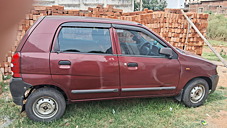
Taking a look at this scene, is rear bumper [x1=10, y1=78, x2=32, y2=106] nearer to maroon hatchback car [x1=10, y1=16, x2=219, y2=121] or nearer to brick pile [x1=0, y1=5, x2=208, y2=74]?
maroon hatchback car [x1=10, y1=16, x2=219, y2=121]

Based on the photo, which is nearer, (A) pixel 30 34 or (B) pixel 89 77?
(A) pixel 30 34

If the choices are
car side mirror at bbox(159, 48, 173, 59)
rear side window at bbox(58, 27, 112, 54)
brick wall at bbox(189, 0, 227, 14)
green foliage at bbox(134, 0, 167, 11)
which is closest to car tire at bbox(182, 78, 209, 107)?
car side mirror at bbox(159, 48, 173, 59)

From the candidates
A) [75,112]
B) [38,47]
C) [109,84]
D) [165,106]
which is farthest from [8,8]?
[165,106]

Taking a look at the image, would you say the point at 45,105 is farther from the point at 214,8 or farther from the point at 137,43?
the point at 214,8

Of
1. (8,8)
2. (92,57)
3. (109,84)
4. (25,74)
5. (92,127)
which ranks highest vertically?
(8,8)

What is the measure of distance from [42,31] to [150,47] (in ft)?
6.32

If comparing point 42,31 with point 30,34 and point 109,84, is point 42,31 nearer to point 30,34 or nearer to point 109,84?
point 30,34

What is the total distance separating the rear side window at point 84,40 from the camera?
2.79 metres

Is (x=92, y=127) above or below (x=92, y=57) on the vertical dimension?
below

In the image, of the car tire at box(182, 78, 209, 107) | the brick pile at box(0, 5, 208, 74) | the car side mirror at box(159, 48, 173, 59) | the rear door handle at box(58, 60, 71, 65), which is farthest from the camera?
the brick pile at box(0, 5, 208, 74)

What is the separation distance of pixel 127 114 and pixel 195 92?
1.49 m

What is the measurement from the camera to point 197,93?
3.59m

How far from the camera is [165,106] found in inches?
139

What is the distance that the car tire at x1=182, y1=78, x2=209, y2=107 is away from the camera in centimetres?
347
